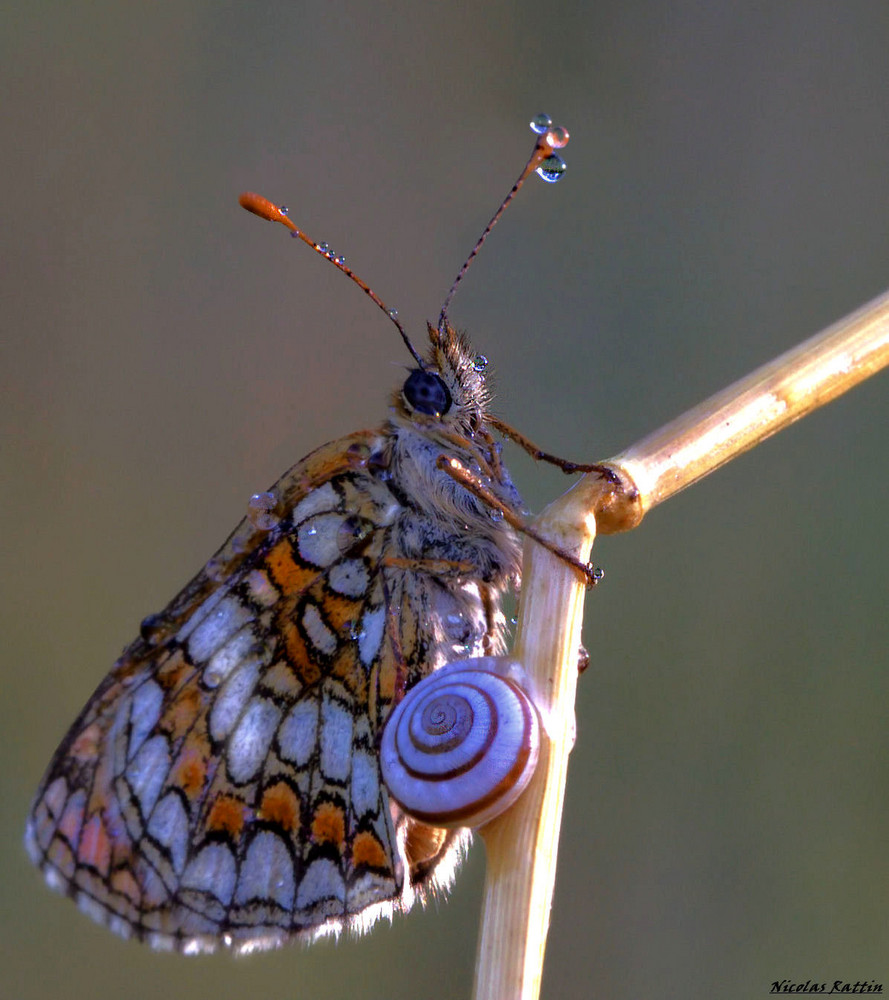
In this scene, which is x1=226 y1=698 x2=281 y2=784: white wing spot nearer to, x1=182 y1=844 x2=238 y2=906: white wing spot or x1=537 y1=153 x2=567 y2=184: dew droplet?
x1=182 y1=844 x2=238 y2=906: white wing spot

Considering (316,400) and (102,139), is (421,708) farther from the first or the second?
(102,139)

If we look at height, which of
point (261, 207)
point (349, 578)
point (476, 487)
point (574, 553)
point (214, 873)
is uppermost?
point (261, 207)

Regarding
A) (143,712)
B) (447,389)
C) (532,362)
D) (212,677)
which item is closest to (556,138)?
(447,389)

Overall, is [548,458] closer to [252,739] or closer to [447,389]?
[447,389]

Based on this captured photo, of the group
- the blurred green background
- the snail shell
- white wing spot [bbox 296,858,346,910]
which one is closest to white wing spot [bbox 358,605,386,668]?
white wing spot [bbox 296,858,346,910]

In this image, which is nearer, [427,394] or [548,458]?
[548,458]

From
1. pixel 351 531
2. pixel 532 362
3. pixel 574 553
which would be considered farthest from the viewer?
pixel 532 362
